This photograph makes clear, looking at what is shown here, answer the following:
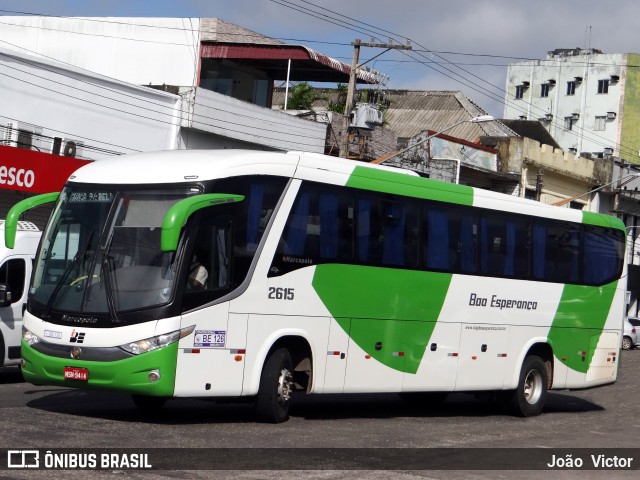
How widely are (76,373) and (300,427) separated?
2748 millimetres

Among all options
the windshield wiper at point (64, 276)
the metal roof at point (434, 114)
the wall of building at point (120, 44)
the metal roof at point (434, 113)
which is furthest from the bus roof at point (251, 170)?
the metal roof at point (434, 113)

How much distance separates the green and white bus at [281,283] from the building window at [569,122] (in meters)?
69.7

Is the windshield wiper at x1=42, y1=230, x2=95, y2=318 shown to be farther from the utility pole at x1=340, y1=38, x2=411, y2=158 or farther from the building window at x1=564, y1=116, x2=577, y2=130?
the building window at x1=564, y1=116, x2=577, y2=130

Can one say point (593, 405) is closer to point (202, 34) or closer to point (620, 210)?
point (202, 34)

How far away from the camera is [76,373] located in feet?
40.8

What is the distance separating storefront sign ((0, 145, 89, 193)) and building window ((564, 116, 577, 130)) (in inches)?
2469

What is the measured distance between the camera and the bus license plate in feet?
40.7

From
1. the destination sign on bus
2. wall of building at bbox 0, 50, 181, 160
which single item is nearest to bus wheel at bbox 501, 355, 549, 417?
the destination sign on bus

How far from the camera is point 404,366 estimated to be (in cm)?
1569

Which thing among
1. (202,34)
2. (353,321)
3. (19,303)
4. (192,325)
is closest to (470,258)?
(353,321)

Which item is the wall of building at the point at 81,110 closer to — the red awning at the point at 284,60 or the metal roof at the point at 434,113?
the red awning at the point at 284,60

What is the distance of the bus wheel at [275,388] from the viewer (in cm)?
1339

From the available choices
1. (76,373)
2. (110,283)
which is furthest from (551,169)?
(76,373)

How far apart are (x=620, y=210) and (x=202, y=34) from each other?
3080 cm
